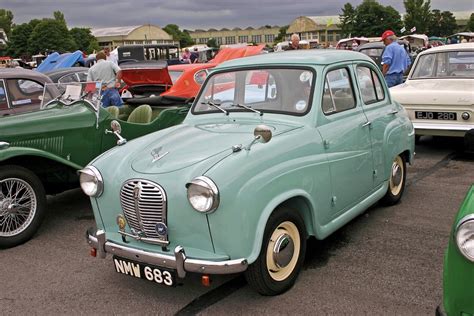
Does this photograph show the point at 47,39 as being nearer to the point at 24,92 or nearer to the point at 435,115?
the point at 24,92

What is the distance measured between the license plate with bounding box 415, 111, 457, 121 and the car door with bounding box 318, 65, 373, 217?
337cm

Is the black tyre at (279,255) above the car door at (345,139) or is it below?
below

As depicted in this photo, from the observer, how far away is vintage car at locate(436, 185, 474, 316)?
2248 mm

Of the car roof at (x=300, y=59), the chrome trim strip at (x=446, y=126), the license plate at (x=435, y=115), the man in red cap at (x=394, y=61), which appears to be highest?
the car roof at (x=300, y=59)

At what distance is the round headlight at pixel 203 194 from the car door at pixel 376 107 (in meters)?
2.14

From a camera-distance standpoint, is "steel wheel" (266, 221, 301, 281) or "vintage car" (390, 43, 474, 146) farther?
"vintage car" (390, 43, 474, 146)

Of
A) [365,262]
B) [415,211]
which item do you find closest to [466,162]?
[415,211]

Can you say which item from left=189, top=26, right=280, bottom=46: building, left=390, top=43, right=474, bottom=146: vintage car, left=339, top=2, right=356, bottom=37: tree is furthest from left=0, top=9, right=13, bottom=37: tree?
left=390, top=43, right=474, bottom=146: vintage car

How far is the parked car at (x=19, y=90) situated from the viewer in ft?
21.3

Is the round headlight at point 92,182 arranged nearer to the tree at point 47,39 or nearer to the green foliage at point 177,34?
the tree at point 47,39

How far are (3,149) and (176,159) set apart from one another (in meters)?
2.32

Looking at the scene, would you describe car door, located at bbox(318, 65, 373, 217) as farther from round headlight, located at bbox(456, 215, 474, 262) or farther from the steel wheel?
round headlight, located at bbox(456, 215, 474, 262)

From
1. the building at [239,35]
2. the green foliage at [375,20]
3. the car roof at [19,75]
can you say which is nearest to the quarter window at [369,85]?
the car roof at [19,75]

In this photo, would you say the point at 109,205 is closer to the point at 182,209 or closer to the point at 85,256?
the point at 182,209
